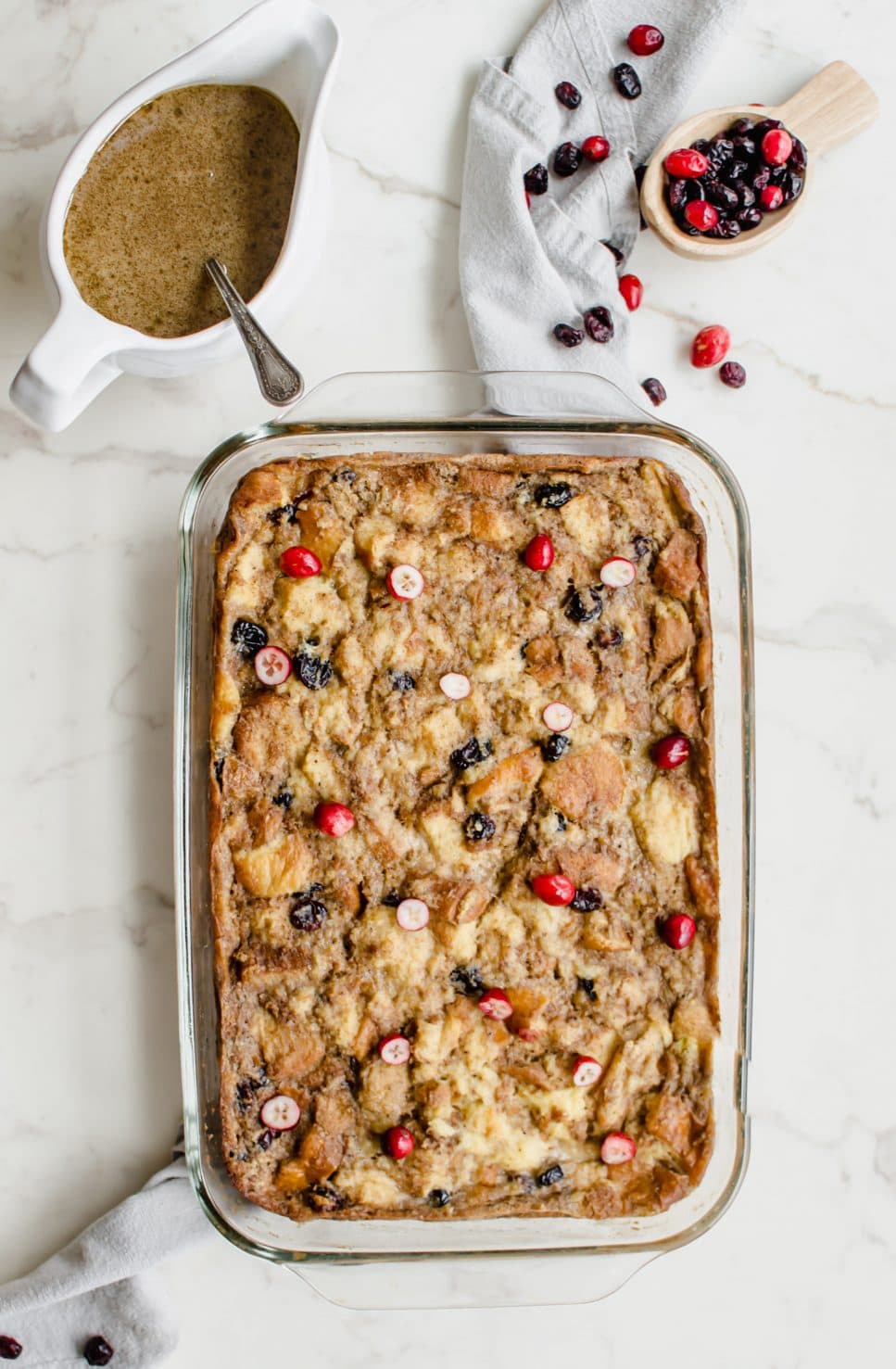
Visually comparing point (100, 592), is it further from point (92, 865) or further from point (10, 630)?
point (92, 865)

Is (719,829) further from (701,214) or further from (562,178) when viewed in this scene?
(562,178)

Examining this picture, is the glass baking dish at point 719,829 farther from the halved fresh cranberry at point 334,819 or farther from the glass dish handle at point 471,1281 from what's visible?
the halved fresh cranberry at point 334,819

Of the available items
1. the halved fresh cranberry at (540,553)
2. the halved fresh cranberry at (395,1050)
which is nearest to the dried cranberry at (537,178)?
the halved fresh cranberry at (540,553)

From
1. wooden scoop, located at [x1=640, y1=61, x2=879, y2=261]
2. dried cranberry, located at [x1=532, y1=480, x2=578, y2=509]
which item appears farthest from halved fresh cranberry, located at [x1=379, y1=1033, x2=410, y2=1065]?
wooden scoop, located at [x1=640, y1=61, x2=879, y2=261]

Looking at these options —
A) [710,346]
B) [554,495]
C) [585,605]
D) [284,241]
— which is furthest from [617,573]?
[284,241]

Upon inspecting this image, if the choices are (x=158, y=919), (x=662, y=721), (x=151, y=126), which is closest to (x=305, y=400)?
(x=151, y=126)

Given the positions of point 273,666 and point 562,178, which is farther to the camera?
point 562,178
